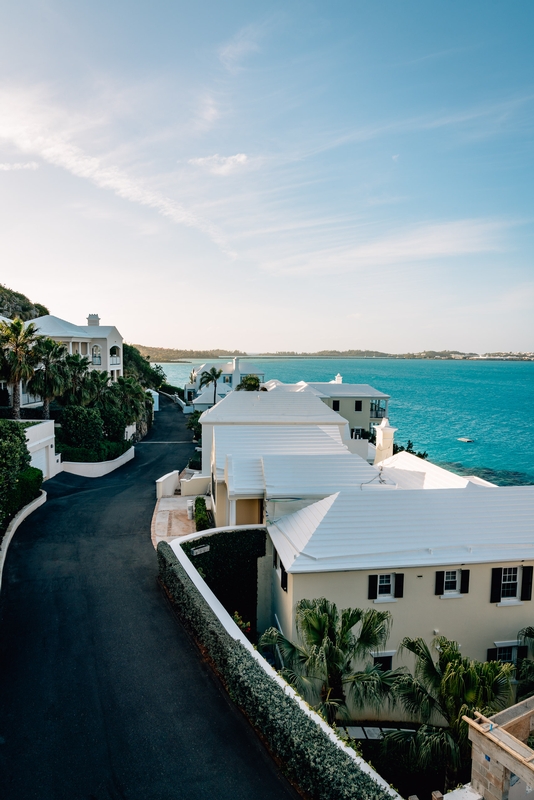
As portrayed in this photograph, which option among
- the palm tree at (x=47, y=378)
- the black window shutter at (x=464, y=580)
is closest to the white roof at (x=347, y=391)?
the palm tree at (x=47, y=378)

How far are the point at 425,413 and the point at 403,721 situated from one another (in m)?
129

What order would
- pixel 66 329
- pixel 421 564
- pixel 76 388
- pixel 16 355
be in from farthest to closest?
pixel 66 329 < pixel 76 388 < pixel 16 355 < pixel 421 564

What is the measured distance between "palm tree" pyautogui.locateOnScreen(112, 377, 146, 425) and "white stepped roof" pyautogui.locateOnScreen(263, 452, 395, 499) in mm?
24934

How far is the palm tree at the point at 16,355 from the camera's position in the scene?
3077cm

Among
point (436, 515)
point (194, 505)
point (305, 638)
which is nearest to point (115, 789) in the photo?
point (305, 638)

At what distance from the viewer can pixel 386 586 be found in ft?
53.0

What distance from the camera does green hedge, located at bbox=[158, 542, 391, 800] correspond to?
7.92 metres

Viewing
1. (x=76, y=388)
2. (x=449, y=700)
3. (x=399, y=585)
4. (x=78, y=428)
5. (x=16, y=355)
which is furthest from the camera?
(x=76, y=388)

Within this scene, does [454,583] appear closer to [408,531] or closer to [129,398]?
[408,531]

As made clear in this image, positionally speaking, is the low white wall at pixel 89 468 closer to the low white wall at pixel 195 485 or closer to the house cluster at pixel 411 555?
the low white wall at pixel 195 485

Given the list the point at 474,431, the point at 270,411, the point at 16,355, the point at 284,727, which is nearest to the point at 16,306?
the point at 16,355

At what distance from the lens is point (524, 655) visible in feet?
56.2

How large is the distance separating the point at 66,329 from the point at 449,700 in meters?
50.3

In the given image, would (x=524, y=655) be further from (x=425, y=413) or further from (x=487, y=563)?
(x=425, y=413)
